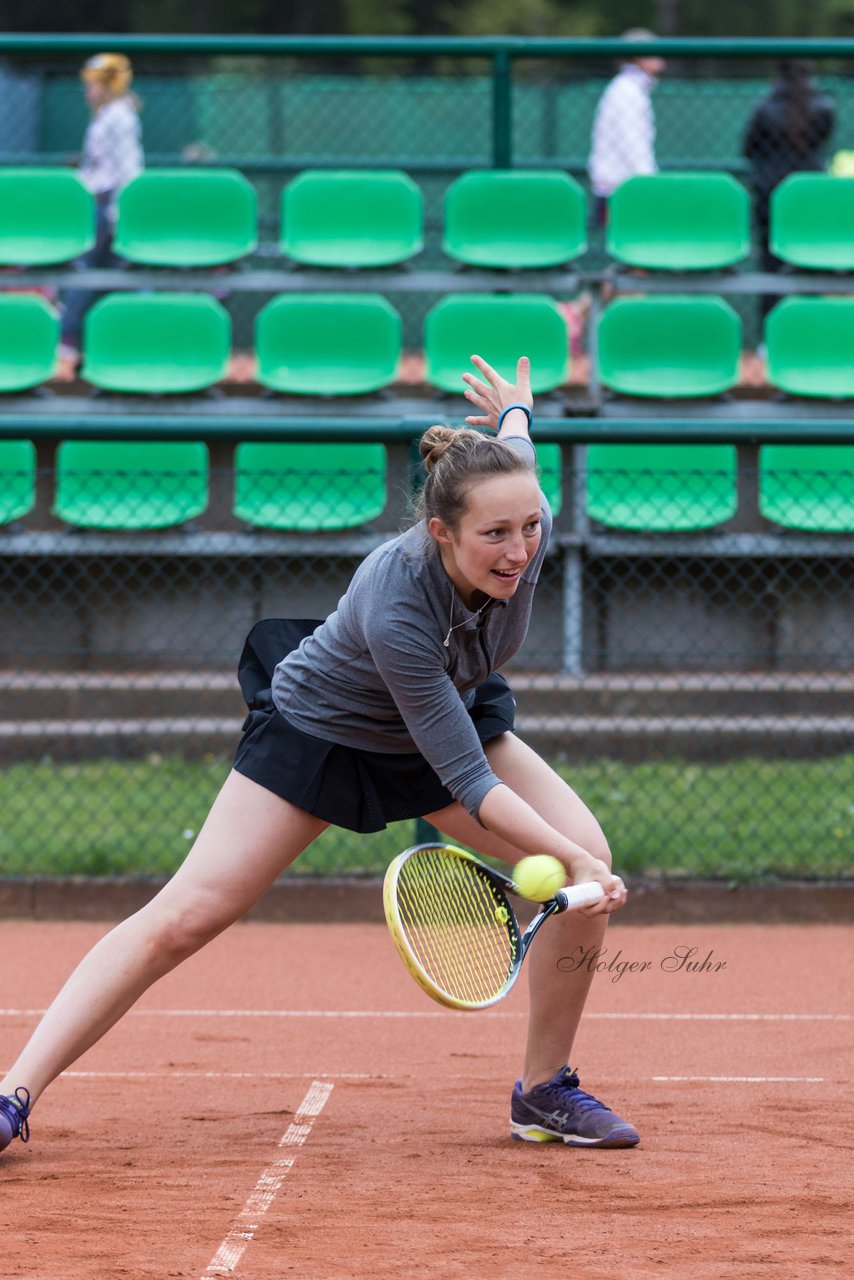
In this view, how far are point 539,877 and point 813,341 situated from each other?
21.5ft

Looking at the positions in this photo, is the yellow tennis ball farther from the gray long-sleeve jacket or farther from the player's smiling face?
the player's smiling face

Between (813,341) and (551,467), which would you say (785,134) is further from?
(551,467)

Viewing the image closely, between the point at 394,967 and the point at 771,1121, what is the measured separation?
6.74 feet

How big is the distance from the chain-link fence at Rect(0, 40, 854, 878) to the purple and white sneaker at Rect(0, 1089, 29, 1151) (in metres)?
2.98

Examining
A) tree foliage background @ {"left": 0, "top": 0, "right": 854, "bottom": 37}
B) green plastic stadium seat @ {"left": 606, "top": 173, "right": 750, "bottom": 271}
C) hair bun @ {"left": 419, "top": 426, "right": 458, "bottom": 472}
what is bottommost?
hair bun @ {"left": 419, "top": 426, "right": 458, "bottom": 472}

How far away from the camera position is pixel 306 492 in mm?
8461

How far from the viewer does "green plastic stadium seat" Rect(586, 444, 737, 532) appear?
8.16 meters

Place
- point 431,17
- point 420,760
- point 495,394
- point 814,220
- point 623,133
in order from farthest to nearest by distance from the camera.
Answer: point 431,17 → point 623,133 → point 814,220 → point 495,394 → point 420,760

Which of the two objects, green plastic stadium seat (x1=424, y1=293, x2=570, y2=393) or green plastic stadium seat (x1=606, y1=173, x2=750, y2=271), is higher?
green plastic stadium seat (x1=606, y1=173, x2=750, y2=271)

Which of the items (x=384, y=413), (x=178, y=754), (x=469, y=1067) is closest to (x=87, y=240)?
(x=384, y=413)

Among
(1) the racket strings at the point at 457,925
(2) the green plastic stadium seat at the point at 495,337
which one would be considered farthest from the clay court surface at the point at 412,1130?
(2) the green plastic stadium seat at the point at 495,337

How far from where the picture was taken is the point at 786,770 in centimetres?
749

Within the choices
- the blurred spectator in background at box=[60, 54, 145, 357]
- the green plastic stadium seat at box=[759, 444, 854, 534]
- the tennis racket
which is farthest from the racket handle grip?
the blurred spectator in background at box=[60, 54, 145, 357]

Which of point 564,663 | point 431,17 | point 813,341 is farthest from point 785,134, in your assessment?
point 431,17
